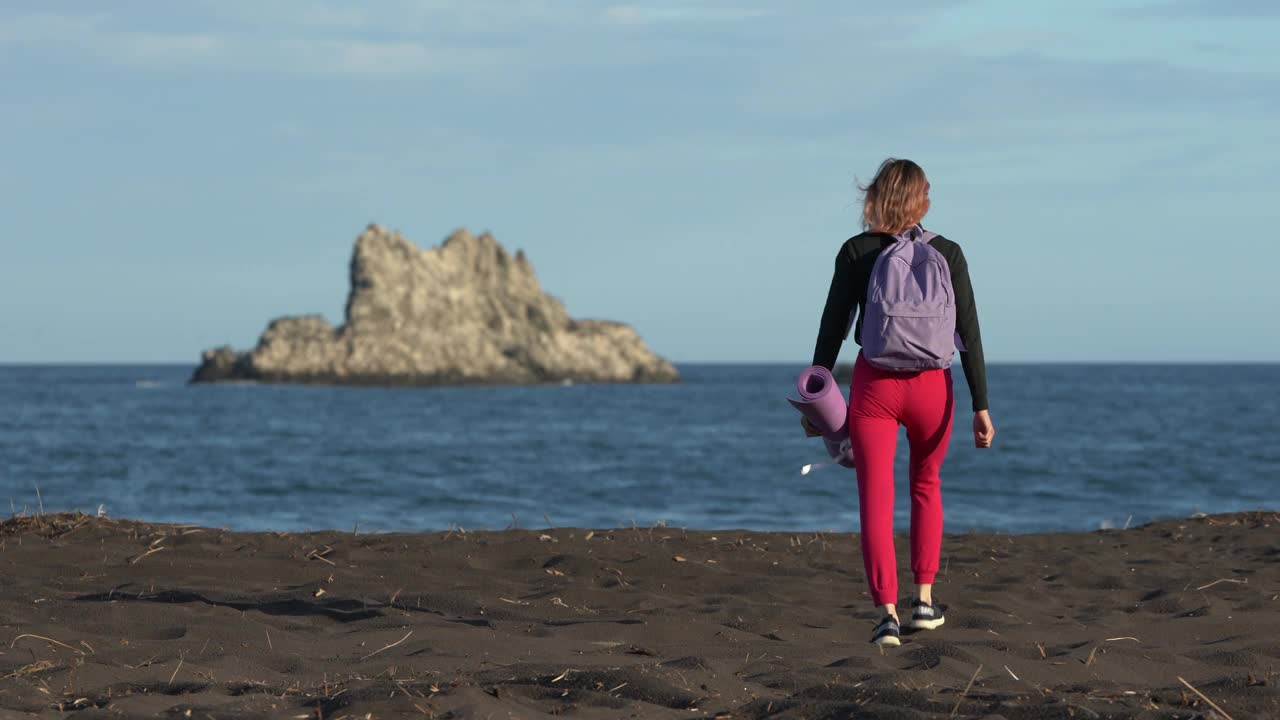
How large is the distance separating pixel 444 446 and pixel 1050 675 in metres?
35.3

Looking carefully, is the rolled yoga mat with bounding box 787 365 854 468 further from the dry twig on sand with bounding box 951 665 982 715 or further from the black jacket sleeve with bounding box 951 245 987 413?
the dry twig on sand with bounding box 951 665 982 715

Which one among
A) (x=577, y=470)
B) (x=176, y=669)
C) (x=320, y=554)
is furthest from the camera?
(x=577, y=470)

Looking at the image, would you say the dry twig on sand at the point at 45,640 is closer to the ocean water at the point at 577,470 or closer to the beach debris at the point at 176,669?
the beach debris at the point at 176,669

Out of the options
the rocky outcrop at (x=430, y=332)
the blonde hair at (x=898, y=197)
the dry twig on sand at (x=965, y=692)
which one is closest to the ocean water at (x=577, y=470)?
the blonde hair at (x=898, y=197)

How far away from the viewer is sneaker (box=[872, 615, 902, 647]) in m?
4.77

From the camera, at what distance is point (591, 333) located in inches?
4776

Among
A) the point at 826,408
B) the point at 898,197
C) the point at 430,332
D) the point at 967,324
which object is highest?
the point at 430,332

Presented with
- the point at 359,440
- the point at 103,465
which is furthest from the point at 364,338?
the point at 103,465

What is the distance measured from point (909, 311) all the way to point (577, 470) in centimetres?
2667

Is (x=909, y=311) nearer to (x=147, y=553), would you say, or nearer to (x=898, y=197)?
(x=898, y=197)

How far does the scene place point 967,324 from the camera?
16.3ft

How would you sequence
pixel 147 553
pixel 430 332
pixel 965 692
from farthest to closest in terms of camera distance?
pixel 430 332
pixel 147 553
pixel 965 692

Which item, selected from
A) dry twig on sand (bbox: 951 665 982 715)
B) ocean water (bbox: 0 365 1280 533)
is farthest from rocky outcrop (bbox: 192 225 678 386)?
dry twig on sand (bbox: 951 665 982 715)

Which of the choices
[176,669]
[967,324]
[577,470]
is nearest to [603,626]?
[176,669]
